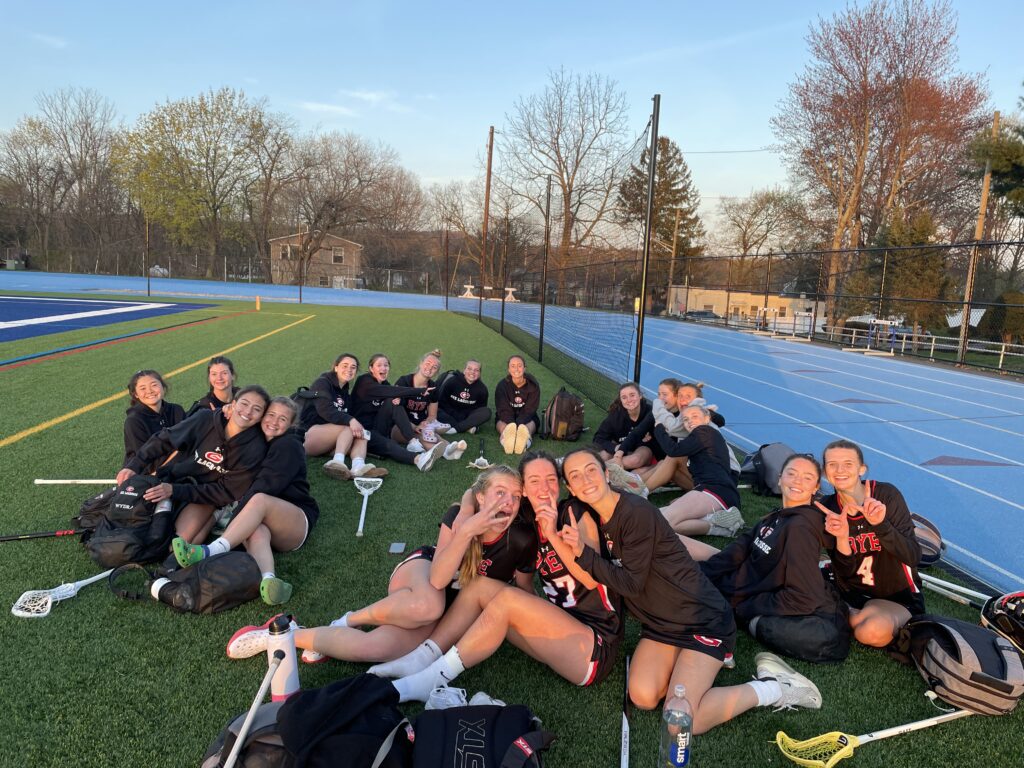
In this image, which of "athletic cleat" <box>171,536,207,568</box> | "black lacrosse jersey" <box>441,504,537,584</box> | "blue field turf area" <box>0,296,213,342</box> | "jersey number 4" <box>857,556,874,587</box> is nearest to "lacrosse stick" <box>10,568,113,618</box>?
"athletic cleat" <box>171,536,207,568</box>

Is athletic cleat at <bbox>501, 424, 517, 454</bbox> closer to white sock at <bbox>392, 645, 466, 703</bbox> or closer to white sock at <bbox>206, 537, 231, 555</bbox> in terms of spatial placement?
white sock at <bbox>206, 537, 231, 555</bbox>

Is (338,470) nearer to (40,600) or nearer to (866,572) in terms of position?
(40,600)

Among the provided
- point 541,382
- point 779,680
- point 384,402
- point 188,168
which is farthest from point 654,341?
point 188,168

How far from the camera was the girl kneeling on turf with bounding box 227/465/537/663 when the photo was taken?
308 cm

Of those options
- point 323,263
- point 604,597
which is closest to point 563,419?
point 604,597

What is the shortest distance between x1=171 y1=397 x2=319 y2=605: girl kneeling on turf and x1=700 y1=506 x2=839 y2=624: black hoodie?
263 cm

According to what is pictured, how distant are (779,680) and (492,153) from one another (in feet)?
99.4

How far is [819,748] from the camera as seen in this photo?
2.63m

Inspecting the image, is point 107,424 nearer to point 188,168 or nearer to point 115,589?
point 115,589

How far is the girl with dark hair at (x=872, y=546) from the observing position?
11.1 ft

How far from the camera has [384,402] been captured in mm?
7148

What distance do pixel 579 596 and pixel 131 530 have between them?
2858mm

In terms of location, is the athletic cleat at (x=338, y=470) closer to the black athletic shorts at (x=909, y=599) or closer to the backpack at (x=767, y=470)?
the backpack at (x=767, y=470)

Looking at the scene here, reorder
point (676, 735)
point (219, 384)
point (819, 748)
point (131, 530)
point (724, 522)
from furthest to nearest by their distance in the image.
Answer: point (219, 384)
point (724, 522)
point (131, 530)
point (819, 748)
point (676, 735)
